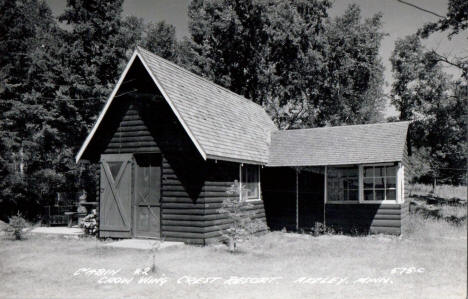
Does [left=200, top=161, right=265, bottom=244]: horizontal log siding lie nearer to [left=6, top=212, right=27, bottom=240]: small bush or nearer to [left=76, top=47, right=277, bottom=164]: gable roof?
[left=76, top=47, right=277, bottom=164]: gable roof

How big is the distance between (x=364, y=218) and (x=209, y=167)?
6900 mm

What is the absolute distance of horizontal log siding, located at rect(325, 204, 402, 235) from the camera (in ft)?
53.6

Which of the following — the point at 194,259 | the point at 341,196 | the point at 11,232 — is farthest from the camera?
the point at 341,196

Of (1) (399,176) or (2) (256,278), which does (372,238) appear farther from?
(2) (256,278)

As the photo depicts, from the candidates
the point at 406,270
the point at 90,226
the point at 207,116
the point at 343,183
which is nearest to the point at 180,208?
the point at 207,116

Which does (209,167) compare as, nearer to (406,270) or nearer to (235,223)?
(235,223)

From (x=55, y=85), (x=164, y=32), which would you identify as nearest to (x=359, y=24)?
(x=164, y=32)

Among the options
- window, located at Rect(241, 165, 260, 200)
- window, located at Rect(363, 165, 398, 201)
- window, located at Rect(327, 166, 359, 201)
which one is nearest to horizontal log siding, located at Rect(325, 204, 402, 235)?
window, located at Rect(327, 166, 359, 201)

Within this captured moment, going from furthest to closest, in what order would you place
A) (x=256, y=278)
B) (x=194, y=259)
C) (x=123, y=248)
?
(x=123, y=248) → (x=194, y=259) → (x=256, y=278)

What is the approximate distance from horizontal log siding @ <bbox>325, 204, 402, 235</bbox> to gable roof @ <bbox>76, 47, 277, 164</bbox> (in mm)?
3619

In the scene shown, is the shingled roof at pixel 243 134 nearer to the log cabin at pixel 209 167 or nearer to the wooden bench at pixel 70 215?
the log cabin at pixel 209 167

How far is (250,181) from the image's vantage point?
689 inches

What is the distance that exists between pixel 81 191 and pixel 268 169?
13618 millimetres

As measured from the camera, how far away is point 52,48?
953 inches
